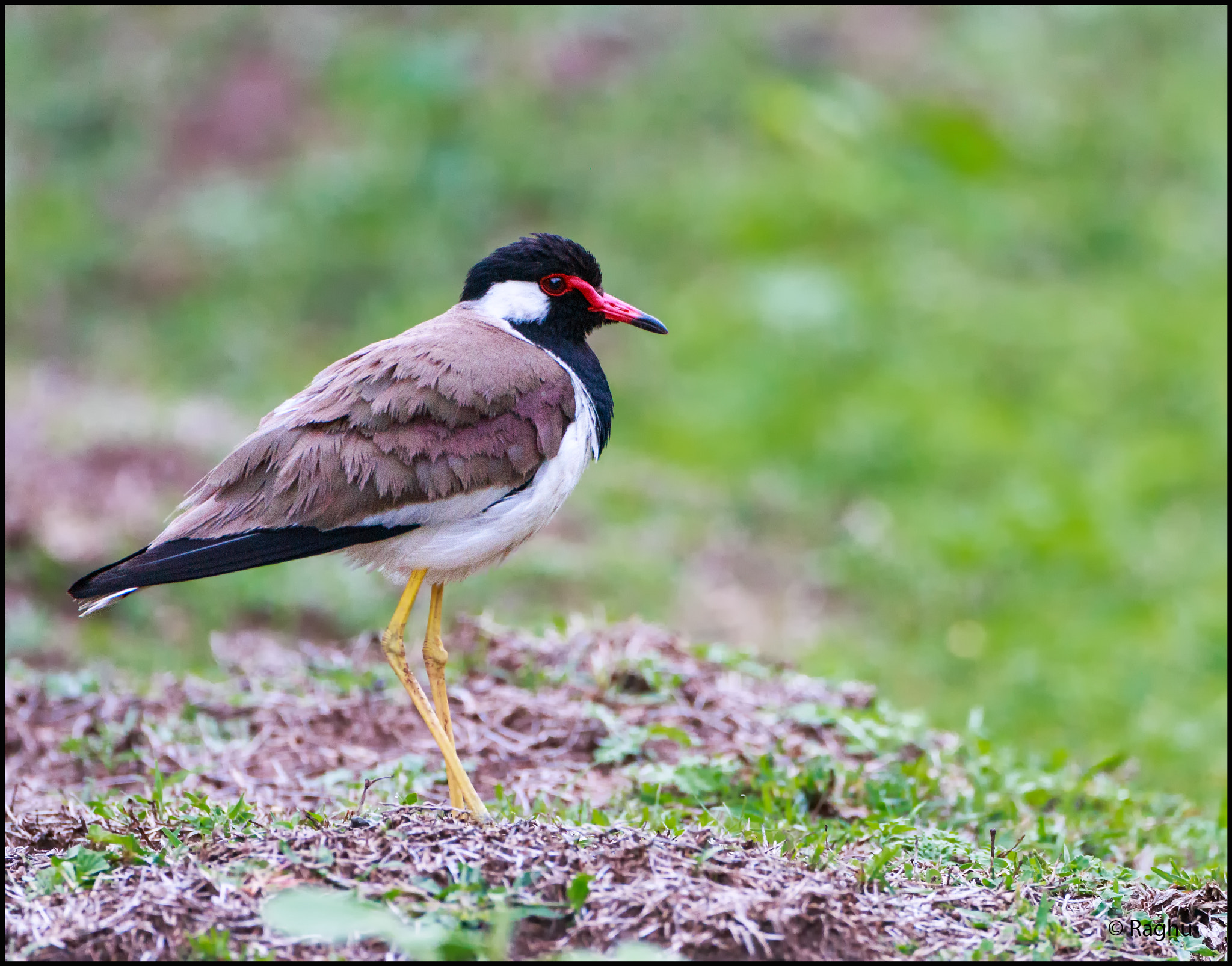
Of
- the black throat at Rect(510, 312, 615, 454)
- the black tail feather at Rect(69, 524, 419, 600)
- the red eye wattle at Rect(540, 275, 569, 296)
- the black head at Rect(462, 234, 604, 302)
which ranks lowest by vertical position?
the black tail feather at Rect(69, 524, 419, 600)

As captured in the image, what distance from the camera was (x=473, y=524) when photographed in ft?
15.2

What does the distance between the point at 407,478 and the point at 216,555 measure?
0.61m

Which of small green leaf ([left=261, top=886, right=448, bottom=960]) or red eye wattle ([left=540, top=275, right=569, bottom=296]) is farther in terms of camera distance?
red eye wattle ([left=540, top=275, right=569, bottom=296])

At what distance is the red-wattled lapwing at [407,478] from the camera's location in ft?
14.6

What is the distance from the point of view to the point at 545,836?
11.9 ft

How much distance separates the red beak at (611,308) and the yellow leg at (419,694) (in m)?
1.11

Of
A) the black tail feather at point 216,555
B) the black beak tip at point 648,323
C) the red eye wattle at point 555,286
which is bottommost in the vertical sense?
the black tail feather at point 216,555

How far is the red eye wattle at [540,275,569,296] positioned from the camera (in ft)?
16.8

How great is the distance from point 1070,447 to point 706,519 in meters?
2.71

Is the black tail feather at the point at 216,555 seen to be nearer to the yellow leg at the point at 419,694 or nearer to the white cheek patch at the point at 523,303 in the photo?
the yellow leg at the point at 419,694

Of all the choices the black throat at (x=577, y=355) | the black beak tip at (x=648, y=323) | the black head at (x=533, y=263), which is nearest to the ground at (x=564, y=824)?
the black throat at (x=577, y=355)

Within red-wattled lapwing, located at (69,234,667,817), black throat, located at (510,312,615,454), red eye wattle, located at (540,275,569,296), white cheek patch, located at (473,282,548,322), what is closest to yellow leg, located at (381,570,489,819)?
red-wattled lapwing, located at (69,234,667,817)

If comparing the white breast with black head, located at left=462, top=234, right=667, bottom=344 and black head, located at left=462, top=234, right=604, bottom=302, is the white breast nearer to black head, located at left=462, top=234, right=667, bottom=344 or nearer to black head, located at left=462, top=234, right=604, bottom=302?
black head, located at left=462, top=234, right=667, bottom=344

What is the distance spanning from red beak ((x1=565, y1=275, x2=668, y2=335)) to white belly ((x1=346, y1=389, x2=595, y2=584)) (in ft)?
1.84
